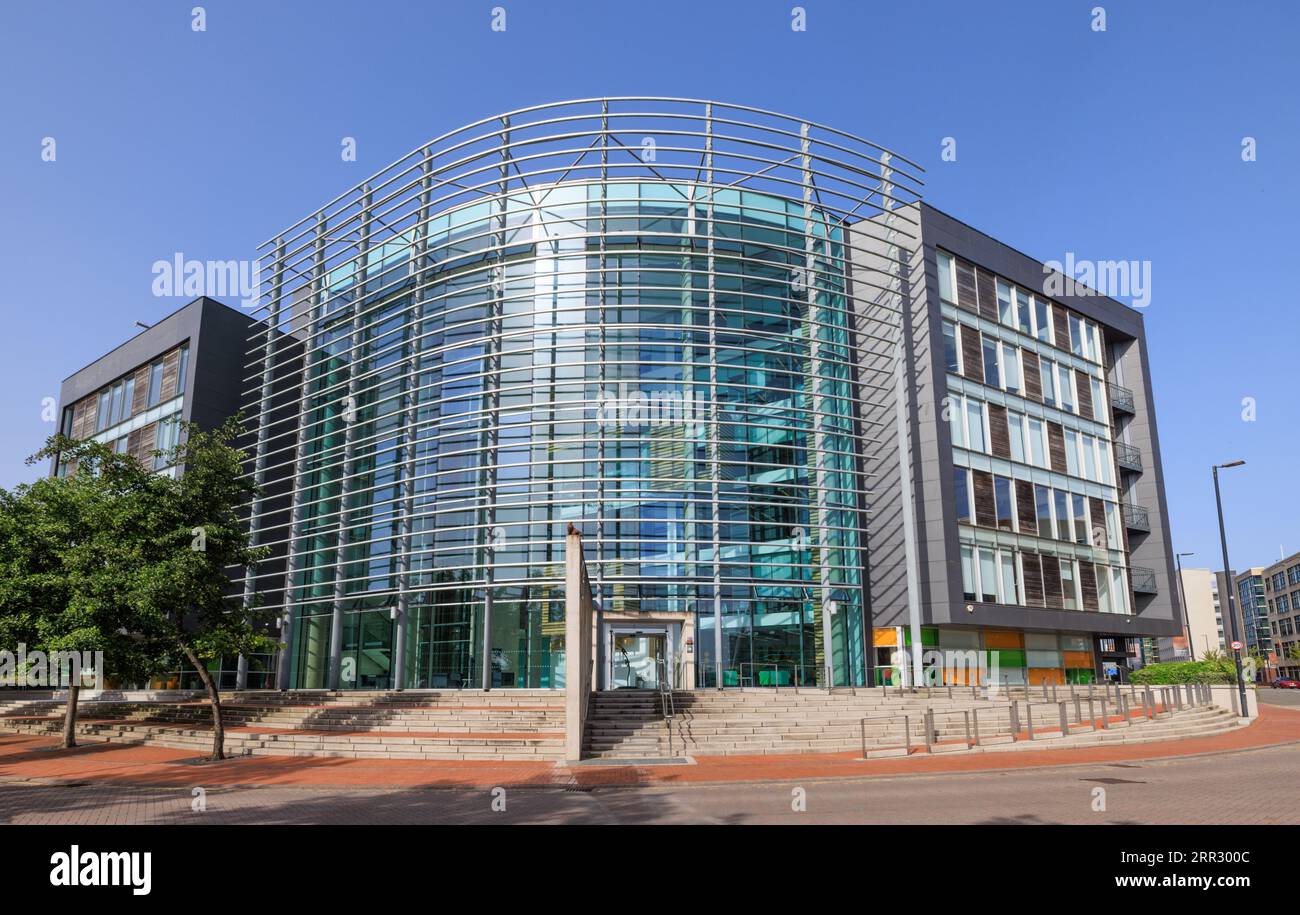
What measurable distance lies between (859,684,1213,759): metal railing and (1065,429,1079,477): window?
11449 millimetres

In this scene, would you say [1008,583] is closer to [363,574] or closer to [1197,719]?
[1197,719]

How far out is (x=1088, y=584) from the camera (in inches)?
1640

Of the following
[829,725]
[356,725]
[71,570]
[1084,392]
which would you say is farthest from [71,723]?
[1084,392]

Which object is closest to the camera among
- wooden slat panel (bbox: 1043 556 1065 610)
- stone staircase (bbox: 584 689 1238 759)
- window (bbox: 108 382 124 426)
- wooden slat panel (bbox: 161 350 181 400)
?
stone staircase (bbox: 584 689 1238 759)

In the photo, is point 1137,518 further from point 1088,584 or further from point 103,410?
point 103,410

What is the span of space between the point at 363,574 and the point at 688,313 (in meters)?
16.8

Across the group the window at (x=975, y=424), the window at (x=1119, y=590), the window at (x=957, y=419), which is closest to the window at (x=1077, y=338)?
the window at (x=975, y=424)

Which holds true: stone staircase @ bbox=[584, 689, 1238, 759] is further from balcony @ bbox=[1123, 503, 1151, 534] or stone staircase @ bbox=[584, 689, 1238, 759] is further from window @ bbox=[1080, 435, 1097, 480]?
balcony @ bbox=[1123, 503, 1151, 534]

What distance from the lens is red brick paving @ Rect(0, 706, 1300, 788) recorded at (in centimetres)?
1714

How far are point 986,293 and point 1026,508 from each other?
10.2 m

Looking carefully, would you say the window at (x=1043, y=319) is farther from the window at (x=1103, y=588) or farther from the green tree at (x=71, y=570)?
the green tree at (x=71, y=570)

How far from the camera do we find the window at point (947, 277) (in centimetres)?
3838

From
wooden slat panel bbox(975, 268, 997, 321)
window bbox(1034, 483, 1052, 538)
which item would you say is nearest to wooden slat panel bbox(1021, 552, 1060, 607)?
window bbox(1034, 483, 1052, 538)
